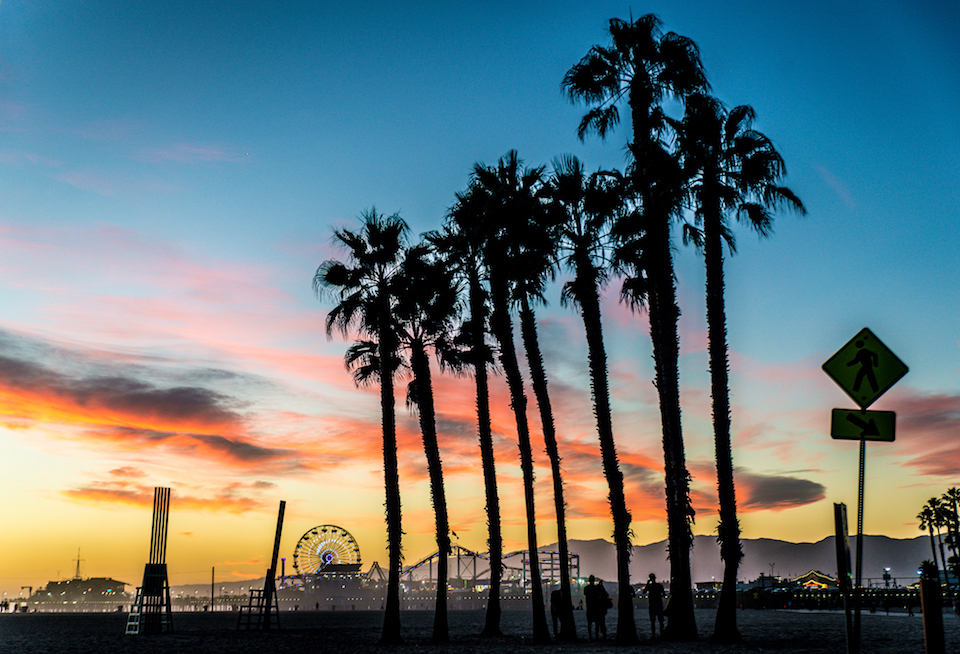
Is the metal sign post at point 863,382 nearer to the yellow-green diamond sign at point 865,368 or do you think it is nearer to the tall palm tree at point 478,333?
the yellow-green diamond sign at point 865,368

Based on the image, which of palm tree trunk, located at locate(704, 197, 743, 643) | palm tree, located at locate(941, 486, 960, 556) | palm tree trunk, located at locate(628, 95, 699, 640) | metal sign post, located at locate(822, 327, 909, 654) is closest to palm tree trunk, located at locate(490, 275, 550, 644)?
palm tree trunk, located at locate(628, 95, 699, 640)

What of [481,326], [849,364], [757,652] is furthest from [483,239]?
[849,364]

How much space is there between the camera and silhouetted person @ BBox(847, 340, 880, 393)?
9.26 m

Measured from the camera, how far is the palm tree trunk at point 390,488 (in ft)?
103

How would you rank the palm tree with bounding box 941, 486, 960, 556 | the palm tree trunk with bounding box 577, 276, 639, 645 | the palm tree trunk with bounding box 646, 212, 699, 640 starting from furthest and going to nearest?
the palm tree with bounding box 941, 486, 960, 556 → the palm tree trunk with bounding box 577, 276, 639, 645 → the palm tree trunk with bounding box 646, 212, 699, 640

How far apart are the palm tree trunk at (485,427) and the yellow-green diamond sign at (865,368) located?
2297cm

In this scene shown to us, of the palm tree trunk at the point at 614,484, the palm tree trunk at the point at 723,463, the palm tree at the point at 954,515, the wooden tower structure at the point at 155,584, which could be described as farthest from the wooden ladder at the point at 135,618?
the palm tree at the point at 954,515

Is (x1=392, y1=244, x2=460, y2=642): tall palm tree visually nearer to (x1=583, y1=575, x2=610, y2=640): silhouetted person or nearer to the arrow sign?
(x1=583, y1=575, x2=610, y2=640): silhouetted person

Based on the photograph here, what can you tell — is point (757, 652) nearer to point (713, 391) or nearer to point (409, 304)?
point (713, 391)

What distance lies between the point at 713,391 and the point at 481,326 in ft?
A: 37.2

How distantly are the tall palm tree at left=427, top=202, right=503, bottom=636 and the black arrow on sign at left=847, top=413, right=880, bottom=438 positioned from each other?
73.1 feet

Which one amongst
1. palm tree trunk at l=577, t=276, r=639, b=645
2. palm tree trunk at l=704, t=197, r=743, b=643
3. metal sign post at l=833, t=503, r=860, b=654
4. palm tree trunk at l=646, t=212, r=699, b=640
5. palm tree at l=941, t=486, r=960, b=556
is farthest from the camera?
palm tree at l=941, t=486, r=960, b=556

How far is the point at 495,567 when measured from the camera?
108ft

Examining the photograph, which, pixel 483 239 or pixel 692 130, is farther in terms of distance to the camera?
pixel 483 239
